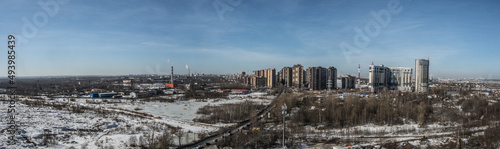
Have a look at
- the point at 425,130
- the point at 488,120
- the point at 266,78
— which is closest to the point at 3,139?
the point at 425,130

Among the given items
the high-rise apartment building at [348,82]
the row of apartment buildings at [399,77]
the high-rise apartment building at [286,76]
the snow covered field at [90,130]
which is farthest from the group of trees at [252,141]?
the high-rise apartment building at [348,82]

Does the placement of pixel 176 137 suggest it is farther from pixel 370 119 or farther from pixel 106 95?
pixel 106 95

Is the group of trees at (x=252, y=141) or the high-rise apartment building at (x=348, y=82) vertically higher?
the high-rise apartment building at (x=348, y=82)

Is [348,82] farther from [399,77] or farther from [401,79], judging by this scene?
[401,79]

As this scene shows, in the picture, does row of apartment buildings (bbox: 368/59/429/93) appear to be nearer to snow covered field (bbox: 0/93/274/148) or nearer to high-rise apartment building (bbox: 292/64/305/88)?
high-rise apartment building (bbox: 292/64/305/88)

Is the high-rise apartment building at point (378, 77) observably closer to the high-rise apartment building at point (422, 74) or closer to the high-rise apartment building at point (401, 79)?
the high-rise apartment building at point (401, 79)

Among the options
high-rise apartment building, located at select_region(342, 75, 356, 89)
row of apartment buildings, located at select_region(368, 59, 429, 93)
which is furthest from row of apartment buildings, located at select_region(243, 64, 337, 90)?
row of apartment buildings, located at select_region(368, 59, 429, 93)
